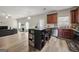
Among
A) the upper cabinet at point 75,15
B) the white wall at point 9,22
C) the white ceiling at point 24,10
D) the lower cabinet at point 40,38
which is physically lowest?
the lower cabinet at point 40,38

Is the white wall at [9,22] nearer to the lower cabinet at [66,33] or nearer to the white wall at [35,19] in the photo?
the white wall at [35,19]

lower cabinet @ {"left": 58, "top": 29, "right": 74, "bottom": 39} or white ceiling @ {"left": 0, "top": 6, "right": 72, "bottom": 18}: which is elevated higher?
white ceiling @ {"left": 0, "top": 6, "right": 72, "bottom": 18}

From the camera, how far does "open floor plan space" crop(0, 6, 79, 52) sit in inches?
90.3

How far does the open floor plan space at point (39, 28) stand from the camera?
2.29 meters

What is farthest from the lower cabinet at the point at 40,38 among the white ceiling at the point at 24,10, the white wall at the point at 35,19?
the white ceiling at the point at 24,10

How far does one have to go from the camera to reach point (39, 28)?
2.39 meters

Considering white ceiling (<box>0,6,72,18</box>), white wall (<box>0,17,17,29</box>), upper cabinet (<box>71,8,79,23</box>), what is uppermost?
white ceiling (<box>0,6,72,18</box>)

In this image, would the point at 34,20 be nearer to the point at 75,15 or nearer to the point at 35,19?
the point at 35,19

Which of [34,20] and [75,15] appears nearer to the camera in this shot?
[75,15]

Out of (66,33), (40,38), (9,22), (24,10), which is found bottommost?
(40,38)

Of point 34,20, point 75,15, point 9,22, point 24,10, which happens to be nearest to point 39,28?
point 34,20

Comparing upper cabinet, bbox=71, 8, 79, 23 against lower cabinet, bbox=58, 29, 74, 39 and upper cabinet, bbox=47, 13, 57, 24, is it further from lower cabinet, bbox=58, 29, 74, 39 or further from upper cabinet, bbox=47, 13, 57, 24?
upper cabinet, bbox=47, 13, 57, 24

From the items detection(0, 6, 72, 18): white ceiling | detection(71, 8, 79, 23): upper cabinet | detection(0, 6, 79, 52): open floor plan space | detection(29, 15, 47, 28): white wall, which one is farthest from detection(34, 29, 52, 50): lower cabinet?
detection(71, 8, 79, 23): upper cabinet
